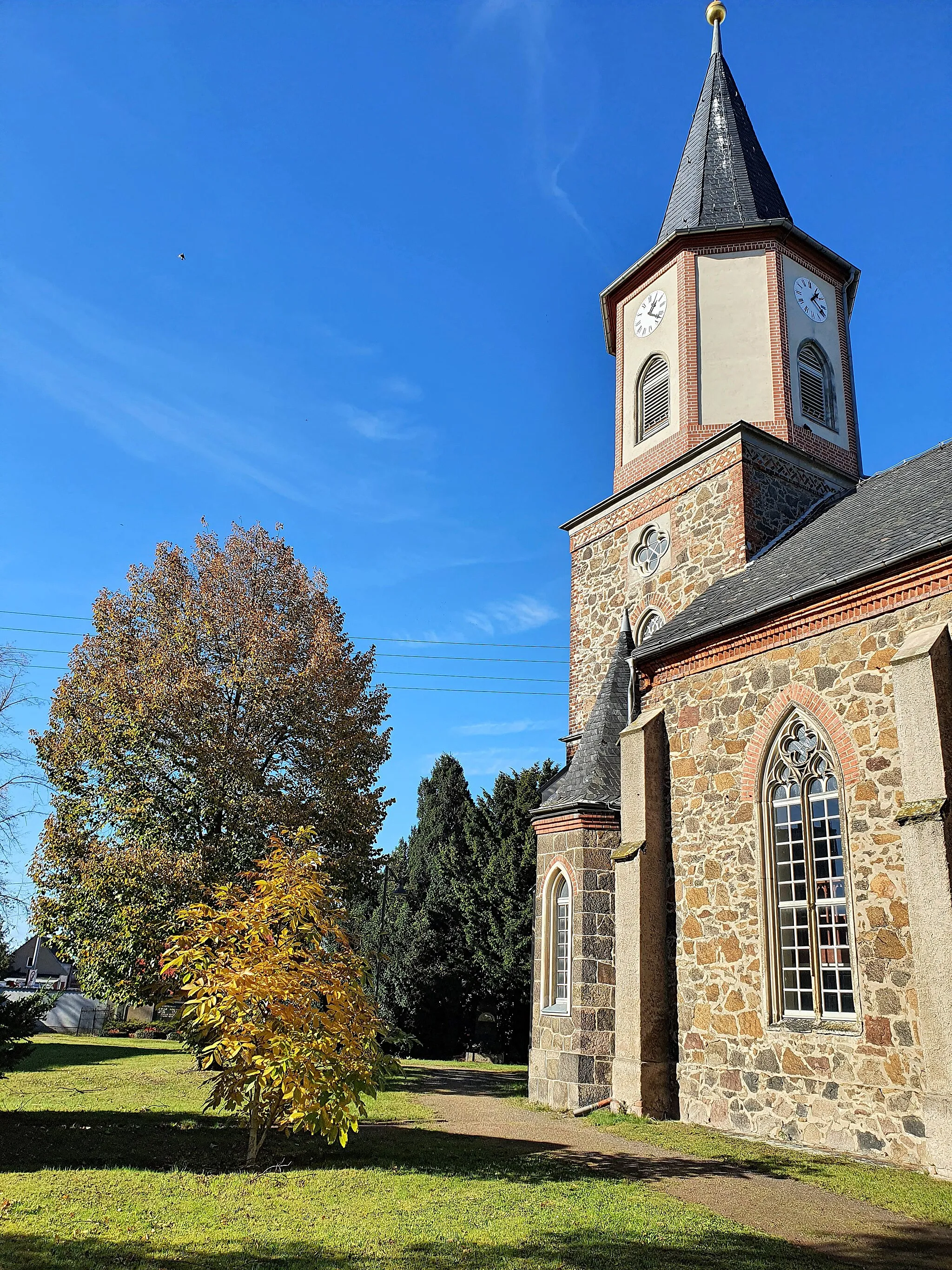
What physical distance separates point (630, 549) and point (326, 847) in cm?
959

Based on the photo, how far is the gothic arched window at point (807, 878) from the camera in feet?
36.8

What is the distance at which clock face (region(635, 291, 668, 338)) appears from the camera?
20.0 m

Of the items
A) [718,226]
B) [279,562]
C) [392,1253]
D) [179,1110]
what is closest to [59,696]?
[279,562]

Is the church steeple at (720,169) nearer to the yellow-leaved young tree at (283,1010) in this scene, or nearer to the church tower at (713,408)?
the church tower at (713,408)

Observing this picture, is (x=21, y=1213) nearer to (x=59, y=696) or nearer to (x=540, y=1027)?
(x=540, y=1027)

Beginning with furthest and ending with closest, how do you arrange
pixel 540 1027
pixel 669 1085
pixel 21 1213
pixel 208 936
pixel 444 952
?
pixel 444 952, pixel 540 1027, pixel 669 1085, pixel 208 936, pixel 21 1213

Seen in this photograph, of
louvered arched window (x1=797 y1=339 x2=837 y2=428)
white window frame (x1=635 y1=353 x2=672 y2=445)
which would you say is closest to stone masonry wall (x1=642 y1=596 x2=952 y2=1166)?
white window frame (x1=635 y1=353 x2=672 y2=445)

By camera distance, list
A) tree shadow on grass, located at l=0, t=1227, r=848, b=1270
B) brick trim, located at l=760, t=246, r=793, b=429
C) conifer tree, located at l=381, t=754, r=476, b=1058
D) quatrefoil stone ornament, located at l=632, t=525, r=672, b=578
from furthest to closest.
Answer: conifer tree, located at l=381, t=754, r=476, b=1058
quatrefoil stone ornament, located at l=632, t=525, r=672, b=578
brick trim, located at l=760, t=246, r=793, b=429
tree shadow on grass, located at l=0, t=1227, r=848, b=1270

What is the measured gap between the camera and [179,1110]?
1316cm

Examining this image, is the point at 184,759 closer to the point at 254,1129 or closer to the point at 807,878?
the point at 254,1129

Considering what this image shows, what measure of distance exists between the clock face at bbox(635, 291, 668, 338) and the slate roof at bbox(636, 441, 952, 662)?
5948 millimetres

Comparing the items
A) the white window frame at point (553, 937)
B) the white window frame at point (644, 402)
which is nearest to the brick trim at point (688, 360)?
the white window frame at point (644, 402)

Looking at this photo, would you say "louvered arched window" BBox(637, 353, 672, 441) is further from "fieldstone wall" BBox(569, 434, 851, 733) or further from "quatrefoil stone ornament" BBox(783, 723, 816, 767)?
"quatrefoil stone ornament" BBox(783, 723, 816, 767)

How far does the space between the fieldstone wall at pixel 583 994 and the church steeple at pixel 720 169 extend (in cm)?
1371
